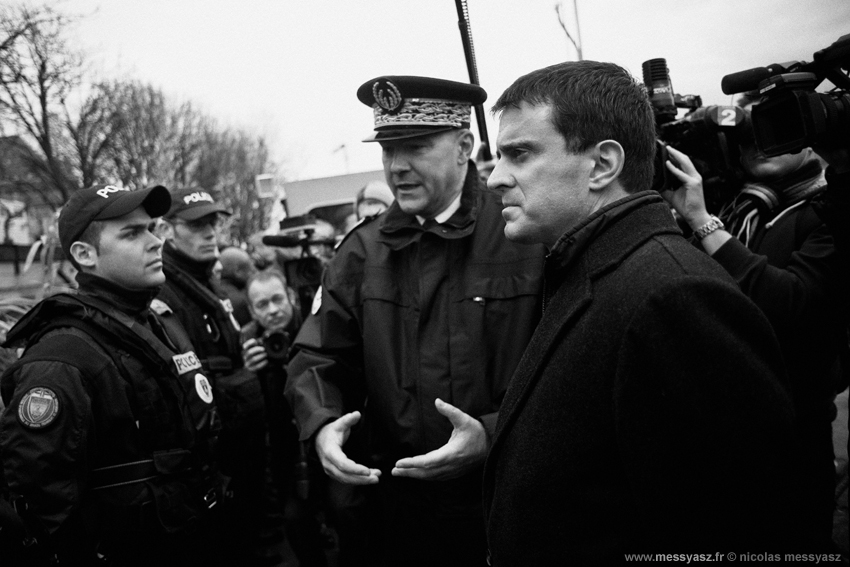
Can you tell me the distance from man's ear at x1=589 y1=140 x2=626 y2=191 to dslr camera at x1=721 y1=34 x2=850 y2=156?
0.91 metres

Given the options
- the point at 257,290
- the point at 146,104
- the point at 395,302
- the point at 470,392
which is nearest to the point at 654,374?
the point at 470,392

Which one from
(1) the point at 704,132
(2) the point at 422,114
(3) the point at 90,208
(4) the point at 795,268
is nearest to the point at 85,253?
(3) the point at 90,208

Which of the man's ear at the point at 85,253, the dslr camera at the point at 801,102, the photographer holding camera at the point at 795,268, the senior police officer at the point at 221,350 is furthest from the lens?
the senior police officer at the point at 221,350

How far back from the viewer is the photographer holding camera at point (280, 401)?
12.9 feet

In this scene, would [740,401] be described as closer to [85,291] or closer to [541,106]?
[541,106]

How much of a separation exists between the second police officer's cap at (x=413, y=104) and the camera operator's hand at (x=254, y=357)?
2013mm

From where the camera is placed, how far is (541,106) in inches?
60.0

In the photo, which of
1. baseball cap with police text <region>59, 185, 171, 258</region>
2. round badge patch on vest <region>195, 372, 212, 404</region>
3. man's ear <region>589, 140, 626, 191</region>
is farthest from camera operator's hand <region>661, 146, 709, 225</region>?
baseball cap with police text <region>59, 185, 171, 258</region>

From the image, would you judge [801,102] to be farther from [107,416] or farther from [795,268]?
[107,416]

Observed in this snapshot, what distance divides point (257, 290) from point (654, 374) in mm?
3505

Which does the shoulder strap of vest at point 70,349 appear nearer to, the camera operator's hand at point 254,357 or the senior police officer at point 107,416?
the senior police officer at point 107,416

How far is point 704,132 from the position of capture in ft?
8.87

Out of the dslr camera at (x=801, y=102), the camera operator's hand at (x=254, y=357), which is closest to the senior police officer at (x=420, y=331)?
the dslr camera at (x=801, y=102)

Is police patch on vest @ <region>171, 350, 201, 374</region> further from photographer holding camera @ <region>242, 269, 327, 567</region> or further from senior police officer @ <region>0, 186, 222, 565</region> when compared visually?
photographer holding camera @ <region>242, 269, 327, 567</region>
